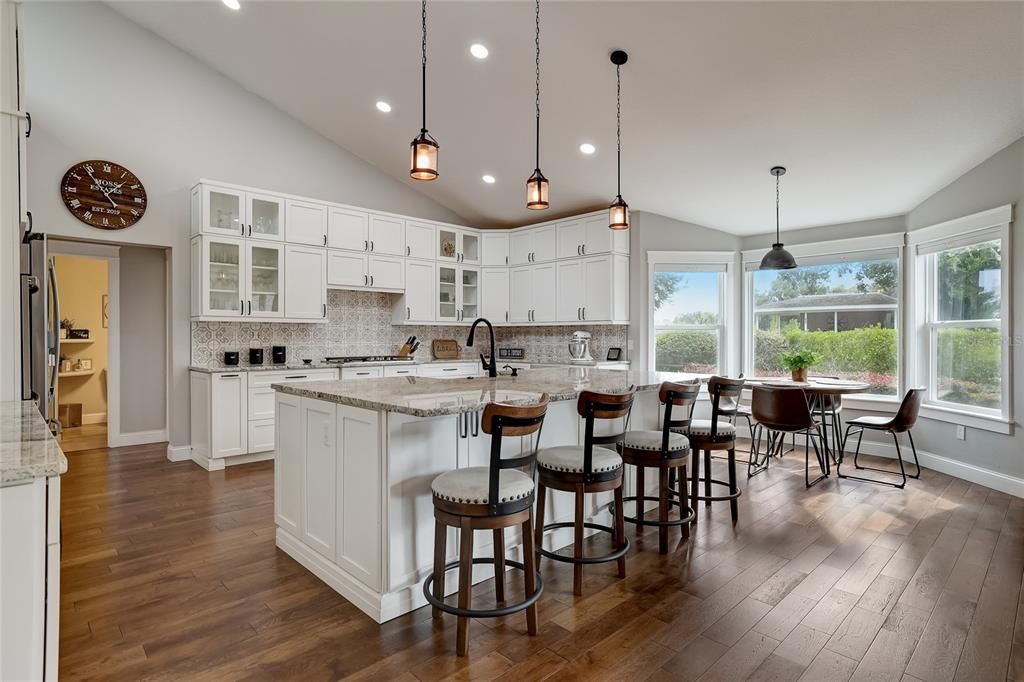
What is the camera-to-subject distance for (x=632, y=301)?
616 cm

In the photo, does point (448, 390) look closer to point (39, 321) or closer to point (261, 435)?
point (39, 321)

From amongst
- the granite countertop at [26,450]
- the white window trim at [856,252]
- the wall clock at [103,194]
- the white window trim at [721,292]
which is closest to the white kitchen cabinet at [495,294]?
the white window trim at [721,292]

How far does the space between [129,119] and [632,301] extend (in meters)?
5.32

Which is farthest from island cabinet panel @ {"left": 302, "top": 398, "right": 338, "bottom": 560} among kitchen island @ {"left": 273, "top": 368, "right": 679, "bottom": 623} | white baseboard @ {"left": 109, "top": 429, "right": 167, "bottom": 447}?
white baseboard @ {"left": 109, "top": 429, "right": 167, "bottom": 447}

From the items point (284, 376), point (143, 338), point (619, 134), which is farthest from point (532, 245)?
point (143, 338)

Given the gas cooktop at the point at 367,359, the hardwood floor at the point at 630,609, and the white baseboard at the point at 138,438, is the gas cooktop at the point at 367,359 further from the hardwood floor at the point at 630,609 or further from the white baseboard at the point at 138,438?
the hardwood floor at the point at 630,609

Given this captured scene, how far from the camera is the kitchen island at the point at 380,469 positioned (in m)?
2.28

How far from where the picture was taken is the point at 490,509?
2.06 metres

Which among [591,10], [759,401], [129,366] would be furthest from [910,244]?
[129,366]

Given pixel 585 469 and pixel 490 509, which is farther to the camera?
pixel 585 469

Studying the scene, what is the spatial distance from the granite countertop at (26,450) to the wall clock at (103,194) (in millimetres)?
3957

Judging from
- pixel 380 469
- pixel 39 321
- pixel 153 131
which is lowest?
pixel 380 469

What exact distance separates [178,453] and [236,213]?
2396 mm

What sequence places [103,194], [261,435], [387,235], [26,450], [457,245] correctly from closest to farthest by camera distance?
[26,450] → [103,194] → [261,435] → [387,235] → [457,245]
